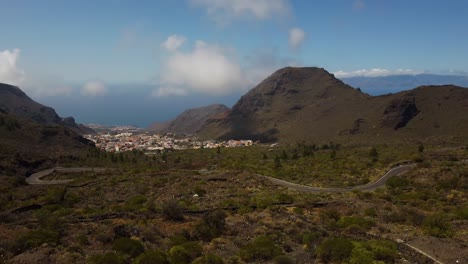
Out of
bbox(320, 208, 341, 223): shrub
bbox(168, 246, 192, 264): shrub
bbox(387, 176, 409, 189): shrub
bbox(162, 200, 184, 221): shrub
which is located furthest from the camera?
bbox(387, 176, 409, 189): shrub

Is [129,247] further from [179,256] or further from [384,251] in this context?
[384,251]

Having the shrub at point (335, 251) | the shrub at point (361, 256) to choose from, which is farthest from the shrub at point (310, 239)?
the shrub at point (361, 256)

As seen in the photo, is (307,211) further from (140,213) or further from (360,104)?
(360,104)

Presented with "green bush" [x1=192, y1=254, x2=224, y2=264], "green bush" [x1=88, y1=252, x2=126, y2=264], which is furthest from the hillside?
"green bush" [x1=192, y1=254, x2=224, y2=264]

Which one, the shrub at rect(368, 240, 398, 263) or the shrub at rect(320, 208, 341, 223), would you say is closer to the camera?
the shrub at rect(368, 240, 398, 263)

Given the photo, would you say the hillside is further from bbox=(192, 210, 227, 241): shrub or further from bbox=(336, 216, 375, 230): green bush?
bbox=(336, 216, 375, 230): green bush

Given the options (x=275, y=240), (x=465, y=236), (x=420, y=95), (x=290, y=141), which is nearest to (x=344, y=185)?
(x=465, y=236)
